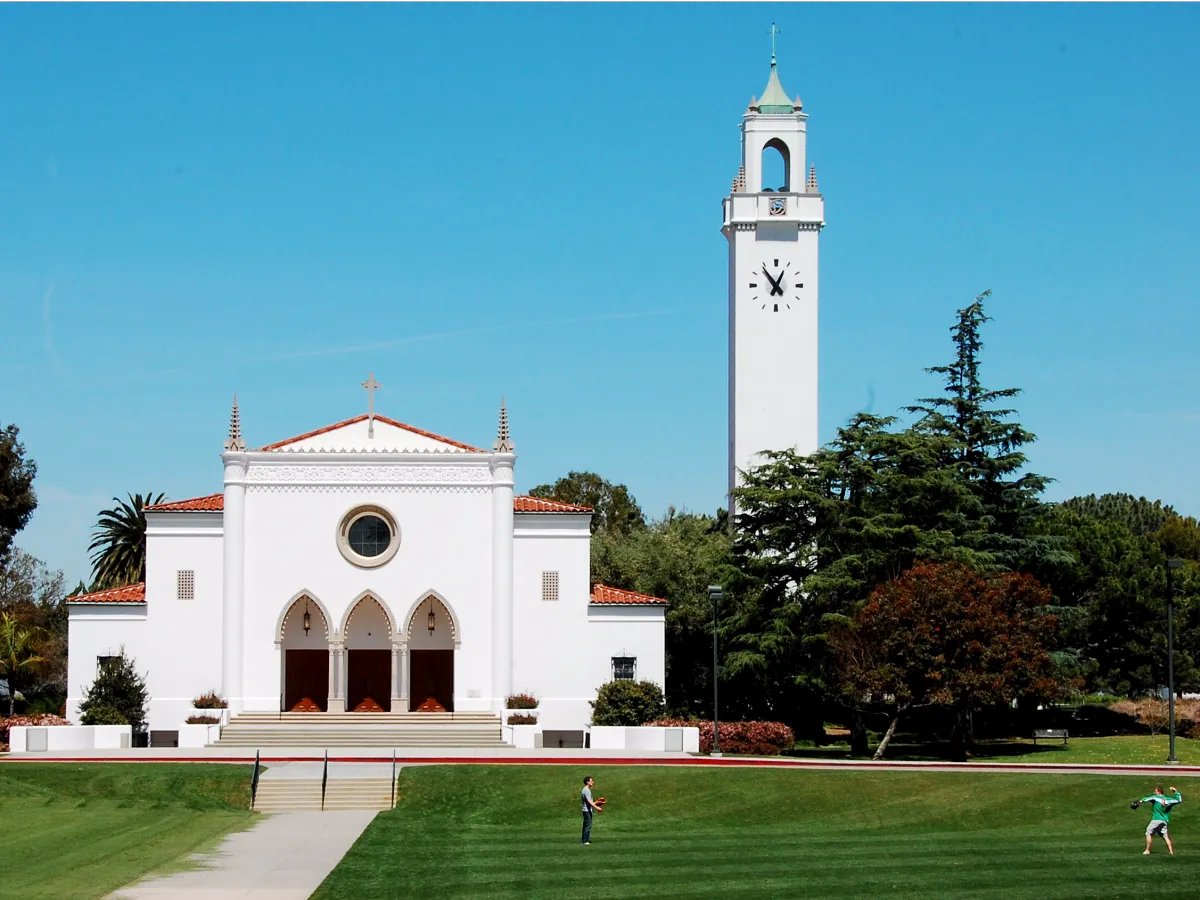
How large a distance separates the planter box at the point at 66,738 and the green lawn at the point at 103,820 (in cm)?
600

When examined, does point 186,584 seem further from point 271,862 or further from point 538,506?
point 271,862

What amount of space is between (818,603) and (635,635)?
20.5 feet

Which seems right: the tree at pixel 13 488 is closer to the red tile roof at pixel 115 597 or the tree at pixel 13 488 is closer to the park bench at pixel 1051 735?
the red tile roof at pixel 115 597

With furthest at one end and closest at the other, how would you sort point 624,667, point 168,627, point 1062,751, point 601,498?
1. point 601,498
2. point 624,667
3. point 168,627
4. point 1062,751

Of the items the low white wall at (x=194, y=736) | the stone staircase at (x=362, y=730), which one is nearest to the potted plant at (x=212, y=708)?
the stone staircase at (x=362, y=730)

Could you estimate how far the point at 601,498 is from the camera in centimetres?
10838

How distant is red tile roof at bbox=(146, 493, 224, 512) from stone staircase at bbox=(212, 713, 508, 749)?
6946mm

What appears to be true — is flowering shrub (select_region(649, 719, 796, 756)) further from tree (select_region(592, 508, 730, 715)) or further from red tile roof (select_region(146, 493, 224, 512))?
red tile roof (select_region(146, 493, 224, 512))

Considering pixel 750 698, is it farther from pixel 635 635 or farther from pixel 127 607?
pixel 127 607

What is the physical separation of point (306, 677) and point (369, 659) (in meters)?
2.11

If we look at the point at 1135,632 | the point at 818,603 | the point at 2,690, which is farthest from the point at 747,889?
the point at 2,690

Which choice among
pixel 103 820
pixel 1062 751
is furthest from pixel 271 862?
pixel 1062 751

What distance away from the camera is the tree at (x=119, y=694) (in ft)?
167

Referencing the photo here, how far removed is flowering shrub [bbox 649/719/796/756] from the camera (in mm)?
47188
